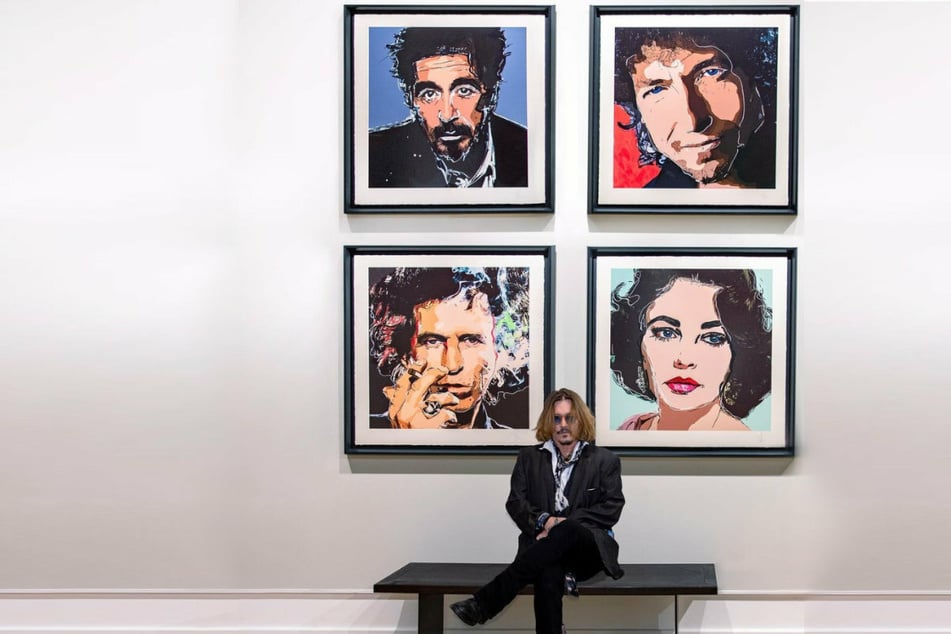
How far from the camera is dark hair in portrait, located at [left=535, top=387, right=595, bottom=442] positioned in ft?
12.9

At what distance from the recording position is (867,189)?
4238 mm

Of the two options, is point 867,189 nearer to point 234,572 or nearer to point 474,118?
point 474,118

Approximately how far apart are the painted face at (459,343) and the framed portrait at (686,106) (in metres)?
0.71

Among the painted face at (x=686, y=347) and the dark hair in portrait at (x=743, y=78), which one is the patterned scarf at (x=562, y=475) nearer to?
the painted face at (x=686, y=347)

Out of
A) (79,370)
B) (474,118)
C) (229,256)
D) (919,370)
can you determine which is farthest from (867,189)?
(79,370)

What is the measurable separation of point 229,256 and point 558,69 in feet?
5.51

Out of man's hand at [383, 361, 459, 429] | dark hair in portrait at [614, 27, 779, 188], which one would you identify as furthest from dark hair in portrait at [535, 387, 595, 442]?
dark hair in portrait at [614, 27, 779, 188]

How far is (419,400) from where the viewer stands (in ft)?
13.9

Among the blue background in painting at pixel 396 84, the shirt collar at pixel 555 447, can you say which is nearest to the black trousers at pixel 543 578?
the shirt collar at pixel 555 447

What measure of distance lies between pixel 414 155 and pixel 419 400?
1078mm

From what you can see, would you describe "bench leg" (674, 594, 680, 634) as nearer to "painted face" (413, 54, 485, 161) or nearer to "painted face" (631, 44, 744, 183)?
"painted face" (631, 44, 744, 183)

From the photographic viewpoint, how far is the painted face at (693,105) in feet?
13.8

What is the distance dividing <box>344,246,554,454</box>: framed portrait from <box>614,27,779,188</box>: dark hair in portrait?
29.6 inches

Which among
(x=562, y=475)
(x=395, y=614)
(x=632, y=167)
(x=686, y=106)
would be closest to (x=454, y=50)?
(x=632, y=167)
